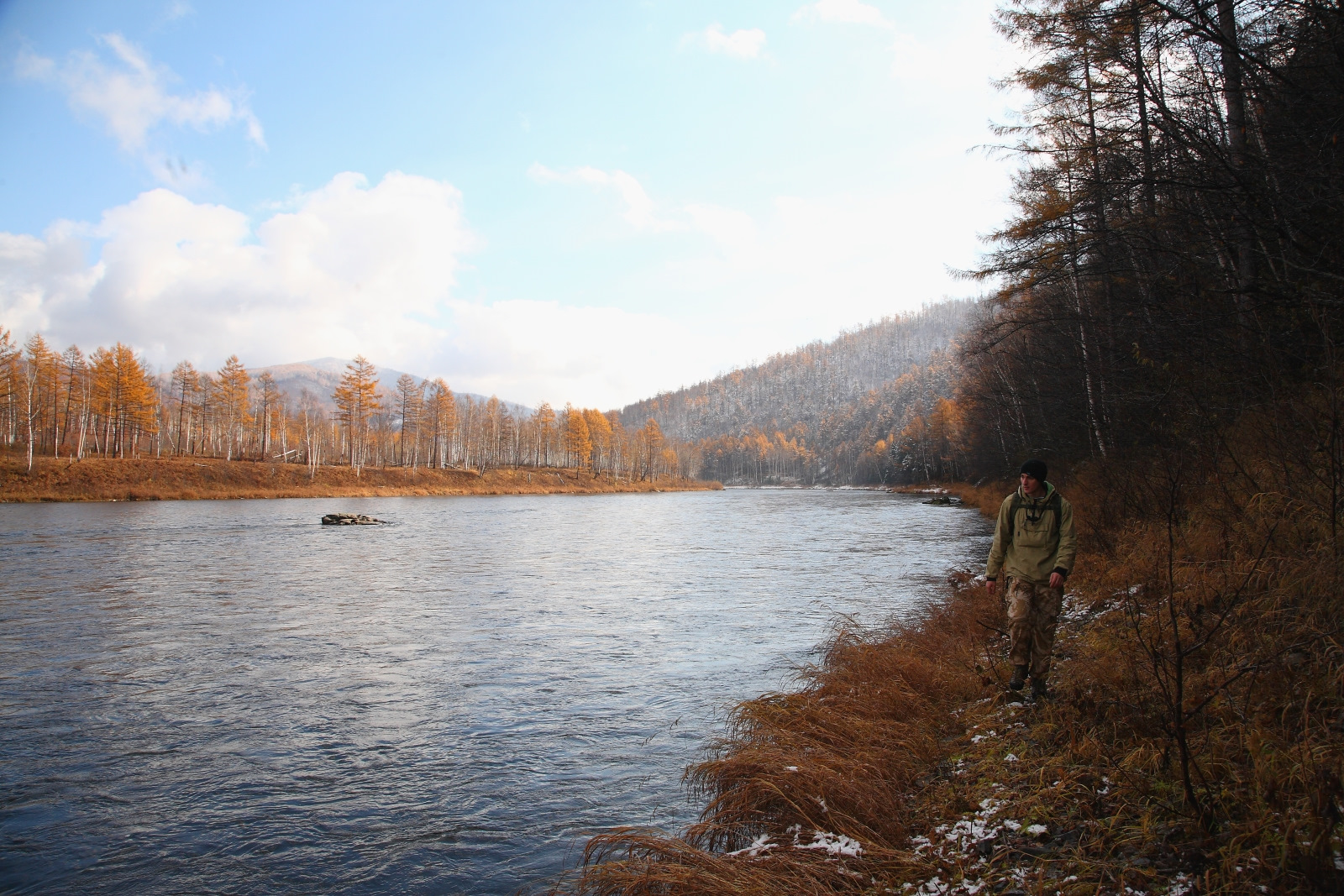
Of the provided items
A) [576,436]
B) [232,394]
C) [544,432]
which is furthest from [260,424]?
[576,436]

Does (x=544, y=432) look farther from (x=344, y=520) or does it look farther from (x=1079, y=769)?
(x=1079, y=769)

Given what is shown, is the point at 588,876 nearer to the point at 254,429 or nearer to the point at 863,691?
the point at 863,691

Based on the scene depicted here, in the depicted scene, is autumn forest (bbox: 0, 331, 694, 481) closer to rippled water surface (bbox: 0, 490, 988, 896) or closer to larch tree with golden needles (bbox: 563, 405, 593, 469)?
larch tree with golden needles (bbox: 563, 405, 593, 469)

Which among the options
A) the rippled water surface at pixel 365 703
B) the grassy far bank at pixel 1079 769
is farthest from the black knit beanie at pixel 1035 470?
the rippled water surface at pixel 365 703

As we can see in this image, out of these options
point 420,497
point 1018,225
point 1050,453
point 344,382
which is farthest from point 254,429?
point 1018,225

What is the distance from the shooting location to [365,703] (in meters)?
8.38

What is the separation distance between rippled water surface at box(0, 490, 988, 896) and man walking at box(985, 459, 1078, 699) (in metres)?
3.30

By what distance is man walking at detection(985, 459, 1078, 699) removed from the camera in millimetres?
6219

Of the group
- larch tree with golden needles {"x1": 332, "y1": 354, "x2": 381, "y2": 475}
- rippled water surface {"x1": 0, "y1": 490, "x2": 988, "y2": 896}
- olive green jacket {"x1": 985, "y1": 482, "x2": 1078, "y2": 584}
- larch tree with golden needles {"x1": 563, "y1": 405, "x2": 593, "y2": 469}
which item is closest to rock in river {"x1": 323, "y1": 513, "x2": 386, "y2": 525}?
rippled water surface {"x1": 0, "y1": 490, "x2": 988, "y2": 896}

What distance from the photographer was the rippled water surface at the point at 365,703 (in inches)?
203

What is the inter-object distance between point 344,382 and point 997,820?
3283 inches

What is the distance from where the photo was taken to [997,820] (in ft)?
13.6

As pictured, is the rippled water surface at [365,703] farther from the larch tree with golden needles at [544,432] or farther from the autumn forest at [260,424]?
the larch tree with golden needles at [544,432]

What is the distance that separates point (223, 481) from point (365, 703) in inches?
2436
